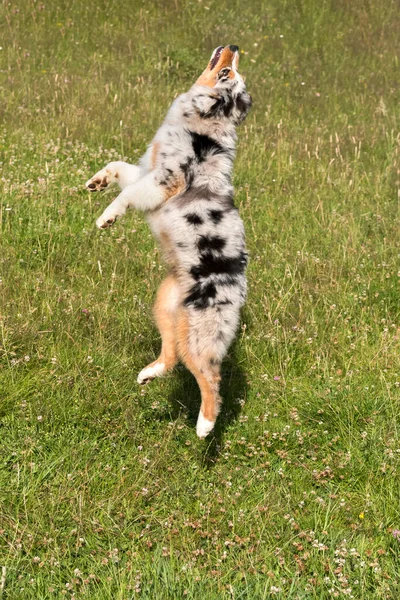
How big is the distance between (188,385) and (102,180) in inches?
57.8

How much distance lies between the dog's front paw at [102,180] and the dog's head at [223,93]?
68cm

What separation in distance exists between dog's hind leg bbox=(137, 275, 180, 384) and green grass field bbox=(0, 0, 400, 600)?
1.02 ft

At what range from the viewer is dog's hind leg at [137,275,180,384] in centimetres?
440

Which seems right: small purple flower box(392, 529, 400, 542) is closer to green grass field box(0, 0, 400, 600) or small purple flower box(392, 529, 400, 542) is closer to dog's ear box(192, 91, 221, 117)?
green grass field box(0, 0, 400, 600)

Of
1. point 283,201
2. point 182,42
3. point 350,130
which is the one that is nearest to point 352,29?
point 182,42

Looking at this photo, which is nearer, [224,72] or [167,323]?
[167,323]

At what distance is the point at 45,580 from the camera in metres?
3.40

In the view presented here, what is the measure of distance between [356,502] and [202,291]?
148 cm

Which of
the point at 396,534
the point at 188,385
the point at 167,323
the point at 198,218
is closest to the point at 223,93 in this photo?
the point at 198,218

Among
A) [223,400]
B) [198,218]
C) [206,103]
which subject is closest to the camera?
[198,218]

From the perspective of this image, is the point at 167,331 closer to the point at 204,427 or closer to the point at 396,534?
the point at 204,427

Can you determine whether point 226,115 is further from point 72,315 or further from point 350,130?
point 350,130

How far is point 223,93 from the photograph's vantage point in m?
4.62

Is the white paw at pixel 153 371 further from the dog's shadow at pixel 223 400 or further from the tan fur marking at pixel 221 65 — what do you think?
the tan fur marking at pixel 221 65
